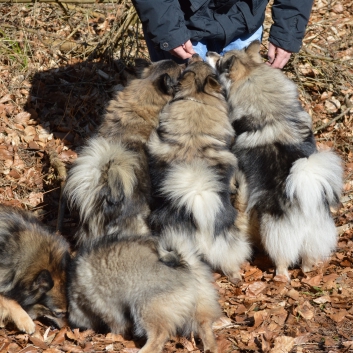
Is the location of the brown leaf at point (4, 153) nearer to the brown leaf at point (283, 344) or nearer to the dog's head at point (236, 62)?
the dog's head at point (236, 62)

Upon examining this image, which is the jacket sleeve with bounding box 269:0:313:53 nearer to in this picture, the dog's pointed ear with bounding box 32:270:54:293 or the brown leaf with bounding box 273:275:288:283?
the brown leaf with bounding box 273:275:288:283

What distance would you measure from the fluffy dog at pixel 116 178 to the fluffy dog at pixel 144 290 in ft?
1.32

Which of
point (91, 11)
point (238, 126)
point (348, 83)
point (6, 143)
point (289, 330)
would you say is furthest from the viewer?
point (91, 11)

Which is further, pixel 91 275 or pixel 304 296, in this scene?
pixel 304 296

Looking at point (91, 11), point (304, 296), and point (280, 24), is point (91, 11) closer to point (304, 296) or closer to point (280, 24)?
point (280, 24)

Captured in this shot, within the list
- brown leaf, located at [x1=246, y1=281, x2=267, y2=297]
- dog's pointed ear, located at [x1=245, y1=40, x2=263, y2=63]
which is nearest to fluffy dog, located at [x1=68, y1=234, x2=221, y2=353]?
brown leaf, located at [x1=246, y1=281, x2=267, y2=297]

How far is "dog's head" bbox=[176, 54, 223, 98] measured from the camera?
18.5 feet

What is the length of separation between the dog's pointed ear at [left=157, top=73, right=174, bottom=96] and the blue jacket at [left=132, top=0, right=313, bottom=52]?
0.29m

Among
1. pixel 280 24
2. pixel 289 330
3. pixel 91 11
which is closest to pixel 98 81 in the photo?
pixel 91 11

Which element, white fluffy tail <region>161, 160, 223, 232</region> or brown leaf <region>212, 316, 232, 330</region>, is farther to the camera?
white fluffy tail <region>161, 160, 223, 232</region>

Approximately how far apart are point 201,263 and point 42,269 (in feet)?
4.59

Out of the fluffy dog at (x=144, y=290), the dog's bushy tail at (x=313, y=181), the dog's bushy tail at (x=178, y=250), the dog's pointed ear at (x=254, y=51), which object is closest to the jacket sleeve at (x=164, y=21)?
the dog's pointed ear at (x=254, y=51)

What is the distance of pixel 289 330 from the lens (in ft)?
15.3

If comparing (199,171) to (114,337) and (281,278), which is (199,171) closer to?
(281,278)
